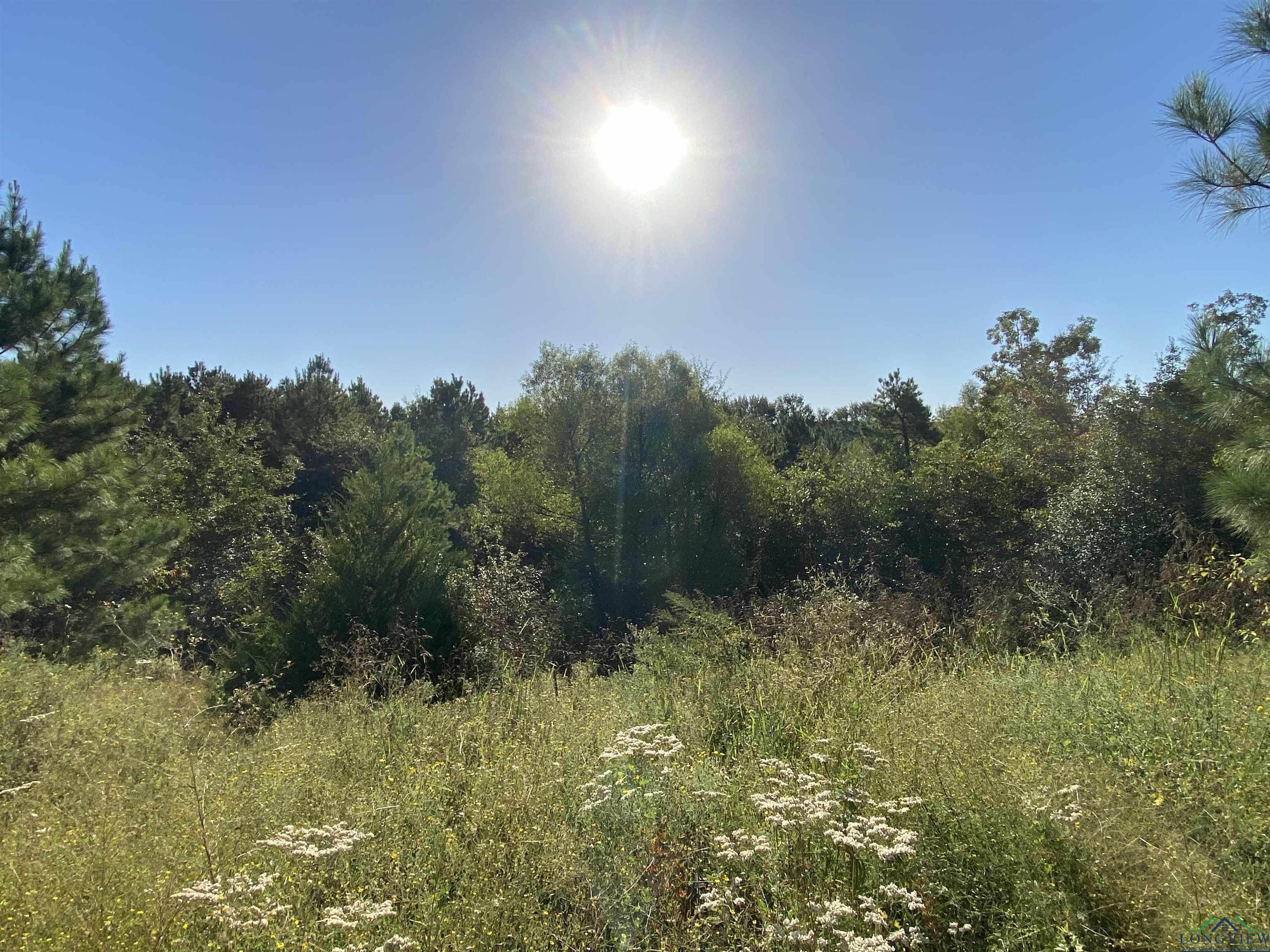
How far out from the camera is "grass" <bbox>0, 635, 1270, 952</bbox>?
85.7 inches

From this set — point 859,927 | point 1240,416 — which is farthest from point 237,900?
point 1240,416

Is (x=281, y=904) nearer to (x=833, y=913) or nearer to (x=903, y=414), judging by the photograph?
(x=833, y=913)

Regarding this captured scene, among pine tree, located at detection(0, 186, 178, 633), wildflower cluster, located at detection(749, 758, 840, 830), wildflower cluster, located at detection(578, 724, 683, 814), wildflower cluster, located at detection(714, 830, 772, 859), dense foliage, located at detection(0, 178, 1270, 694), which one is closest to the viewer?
wildflower cluster, located at detection(714, 830, 772, 859)

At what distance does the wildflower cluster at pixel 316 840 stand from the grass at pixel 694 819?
3.7 inches

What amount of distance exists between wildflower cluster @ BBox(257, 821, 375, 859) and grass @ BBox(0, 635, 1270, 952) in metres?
0.09

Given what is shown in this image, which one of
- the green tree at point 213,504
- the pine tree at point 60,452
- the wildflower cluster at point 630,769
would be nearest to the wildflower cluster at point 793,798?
the wildflower cluster at point 630,769

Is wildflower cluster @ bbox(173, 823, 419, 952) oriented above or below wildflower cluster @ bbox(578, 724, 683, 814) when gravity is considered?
below

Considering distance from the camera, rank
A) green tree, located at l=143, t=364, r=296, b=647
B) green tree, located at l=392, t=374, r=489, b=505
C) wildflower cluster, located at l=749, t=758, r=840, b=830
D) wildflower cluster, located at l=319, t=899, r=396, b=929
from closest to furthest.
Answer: wildflower cluster, located at l=319, t=899, r=396, b=929 → wildflower cluster, located at l=749, t=758, r=840, b=830 → green tree, located at l=143, t=364, r=296, b=647 → green tree, located at l=392, t=374, r=489, b=505

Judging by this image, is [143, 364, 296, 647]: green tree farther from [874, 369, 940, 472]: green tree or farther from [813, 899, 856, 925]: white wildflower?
[874, 369, 940, 472]: green tree

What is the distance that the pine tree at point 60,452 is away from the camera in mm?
6105

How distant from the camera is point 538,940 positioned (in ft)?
7.13

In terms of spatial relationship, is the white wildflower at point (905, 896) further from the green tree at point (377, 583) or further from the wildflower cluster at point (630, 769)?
the green tree at point (377, 583)

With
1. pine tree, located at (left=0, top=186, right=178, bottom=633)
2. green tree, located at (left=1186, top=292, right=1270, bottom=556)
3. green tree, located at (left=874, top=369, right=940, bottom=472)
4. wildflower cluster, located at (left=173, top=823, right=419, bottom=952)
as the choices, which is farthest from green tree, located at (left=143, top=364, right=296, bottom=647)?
green tree, located at (left=874, top=369, right=940, bottom=472)

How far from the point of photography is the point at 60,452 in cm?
816
